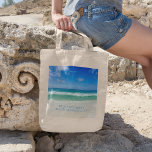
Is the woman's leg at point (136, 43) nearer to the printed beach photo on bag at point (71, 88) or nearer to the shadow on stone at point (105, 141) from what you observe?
the printed beach photo on bag at point (71, 88)

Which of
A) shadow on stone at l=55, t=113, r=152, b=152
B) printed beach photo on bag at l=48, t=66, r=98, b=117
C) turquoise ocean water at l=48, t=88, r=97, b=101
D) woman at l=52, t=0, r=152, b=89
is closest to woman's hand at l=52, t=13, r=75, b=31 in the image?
woman at l=52, t=0, r=152, b=89

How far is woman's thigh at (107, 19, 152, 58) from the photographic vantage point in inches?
68.2

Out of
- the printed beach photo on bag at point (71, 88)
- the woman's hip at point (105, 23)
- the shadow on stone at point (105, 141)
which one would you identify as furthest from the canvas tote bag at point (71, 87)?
the shadow on stone at point (105, 141)

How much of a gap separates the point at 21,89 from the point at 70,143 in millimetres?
628

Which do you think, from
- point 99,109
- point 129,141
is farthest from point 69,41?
point 129,141

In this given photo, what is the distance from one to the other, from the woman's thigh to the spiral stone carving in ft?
1.97

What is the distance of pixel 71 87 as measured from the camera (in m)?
1.72

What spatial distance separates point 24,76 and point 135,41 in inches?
34.2

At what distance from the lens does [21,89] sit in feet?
6.27

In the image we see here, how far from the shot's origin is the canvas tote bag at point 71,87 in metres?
1.70

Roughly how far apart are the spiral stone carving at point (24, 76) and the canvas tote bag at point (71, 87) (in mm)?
206

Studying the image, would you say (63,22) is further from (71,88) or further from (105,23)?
(71,88)

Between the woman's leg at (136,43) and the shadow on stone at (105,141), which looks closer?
the woman's leg at (136,43)

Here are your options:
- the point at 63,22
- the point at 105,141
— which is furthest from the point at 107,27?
the point at 105,141
